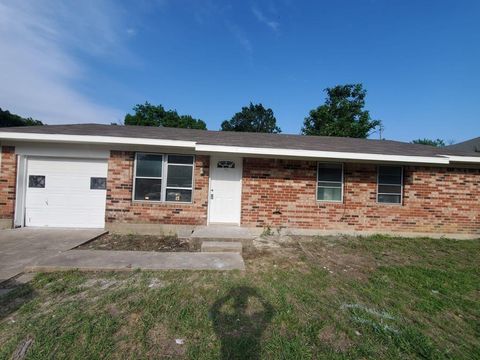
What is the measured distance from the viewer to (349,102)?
2991cm

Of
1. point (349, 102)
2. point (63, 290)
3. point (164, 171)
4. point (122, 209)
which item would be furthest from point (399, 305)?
point (349, 102)

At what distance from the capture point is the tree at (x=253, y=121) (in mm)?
45594

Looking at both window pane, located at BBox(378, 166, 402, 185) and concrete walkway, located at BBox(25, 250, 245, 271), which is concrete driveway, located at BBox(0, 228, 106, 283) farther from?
window pane, located at BBox(378, 166, 402, 185)

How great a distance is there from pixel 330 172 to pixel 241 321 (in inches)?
238

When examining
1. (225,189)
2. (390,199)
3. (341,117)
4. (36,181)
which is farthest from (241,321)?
(341,117)

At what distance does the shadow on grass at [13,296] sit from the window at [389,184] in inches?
349

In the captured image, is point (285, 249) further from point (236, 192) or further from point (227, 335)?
point (227, 335)

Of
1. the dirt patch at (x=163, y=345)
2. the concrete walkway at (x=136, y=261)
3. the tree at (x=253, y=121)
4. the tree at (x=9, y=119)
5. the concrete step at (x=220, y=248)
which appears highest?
the tree at (x=253, y=121)

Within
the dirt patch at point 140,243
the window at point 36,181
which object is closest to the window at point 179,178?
the dirt patch at point 140,243

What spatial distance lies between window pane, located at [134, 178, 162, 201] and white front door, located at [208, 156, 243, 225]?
1645mm

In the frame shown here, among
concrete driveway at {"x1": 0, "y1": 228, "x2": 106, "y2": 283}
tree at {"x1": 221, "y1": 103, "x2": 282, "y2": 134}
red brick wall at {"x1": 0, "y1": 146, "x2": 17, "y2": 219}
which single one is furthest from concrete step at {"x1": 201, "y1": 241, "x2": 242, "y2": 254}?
tree at {"x1": 221, "y1": 103, "x2": 282, "y2": 134}

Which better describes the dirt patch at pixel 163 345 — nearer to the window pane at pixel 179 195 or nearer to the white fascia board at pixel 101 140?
the window pane at pixel 179 195

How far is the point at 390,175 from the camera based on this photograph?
818 centimetres

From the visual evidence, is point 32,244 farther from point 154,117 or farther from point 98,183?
point 154,117
